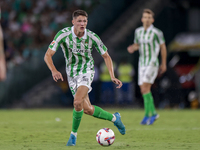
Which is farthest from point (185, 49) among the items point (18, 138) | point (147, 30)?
point (18, 138)

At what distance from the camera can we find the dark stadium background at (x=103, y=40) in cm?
1602

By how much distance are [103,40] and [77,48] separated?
11.2m

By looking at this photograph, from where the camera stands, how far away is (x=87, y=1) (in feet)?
62.5

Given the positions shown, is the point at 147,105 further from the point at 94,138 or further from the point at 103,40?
the point at 103,40

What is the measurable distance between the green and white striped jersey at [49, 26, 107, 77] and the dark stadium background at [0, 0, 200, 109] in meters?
9.41

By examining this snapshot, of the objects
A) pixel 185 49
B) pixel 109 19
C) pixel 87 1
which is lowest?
pixel 185 49

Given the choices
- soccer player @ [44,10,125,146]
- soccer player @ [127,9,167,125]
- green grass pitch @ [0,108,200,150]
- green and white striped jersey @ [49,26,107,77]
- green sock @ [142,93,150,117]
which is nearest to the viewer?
green grass pitch @ [0,108,200,150]

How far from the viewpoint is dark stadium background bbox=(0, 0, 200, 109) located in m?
16.0

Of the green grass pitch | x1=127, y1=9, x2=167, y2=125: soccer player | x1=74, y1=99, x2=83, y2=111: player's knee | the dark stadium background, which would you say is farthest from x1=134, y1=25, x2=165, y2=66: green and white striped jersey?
the dark stadium background

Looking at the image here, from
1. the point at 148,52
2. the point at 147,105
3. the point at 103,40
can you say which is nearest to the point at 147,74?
the point at 148,52

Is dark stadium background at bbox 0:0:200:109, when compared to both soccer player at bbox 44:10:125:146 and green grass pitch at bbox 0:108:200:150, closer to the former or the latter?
green grass pitch at bbox 0:108:200:150

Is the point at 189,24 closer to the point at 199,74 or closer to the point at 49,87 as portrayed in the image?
the point at 199,74

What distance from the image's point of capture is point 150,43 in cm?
984

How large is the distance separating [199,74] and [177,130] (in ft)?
26.1
